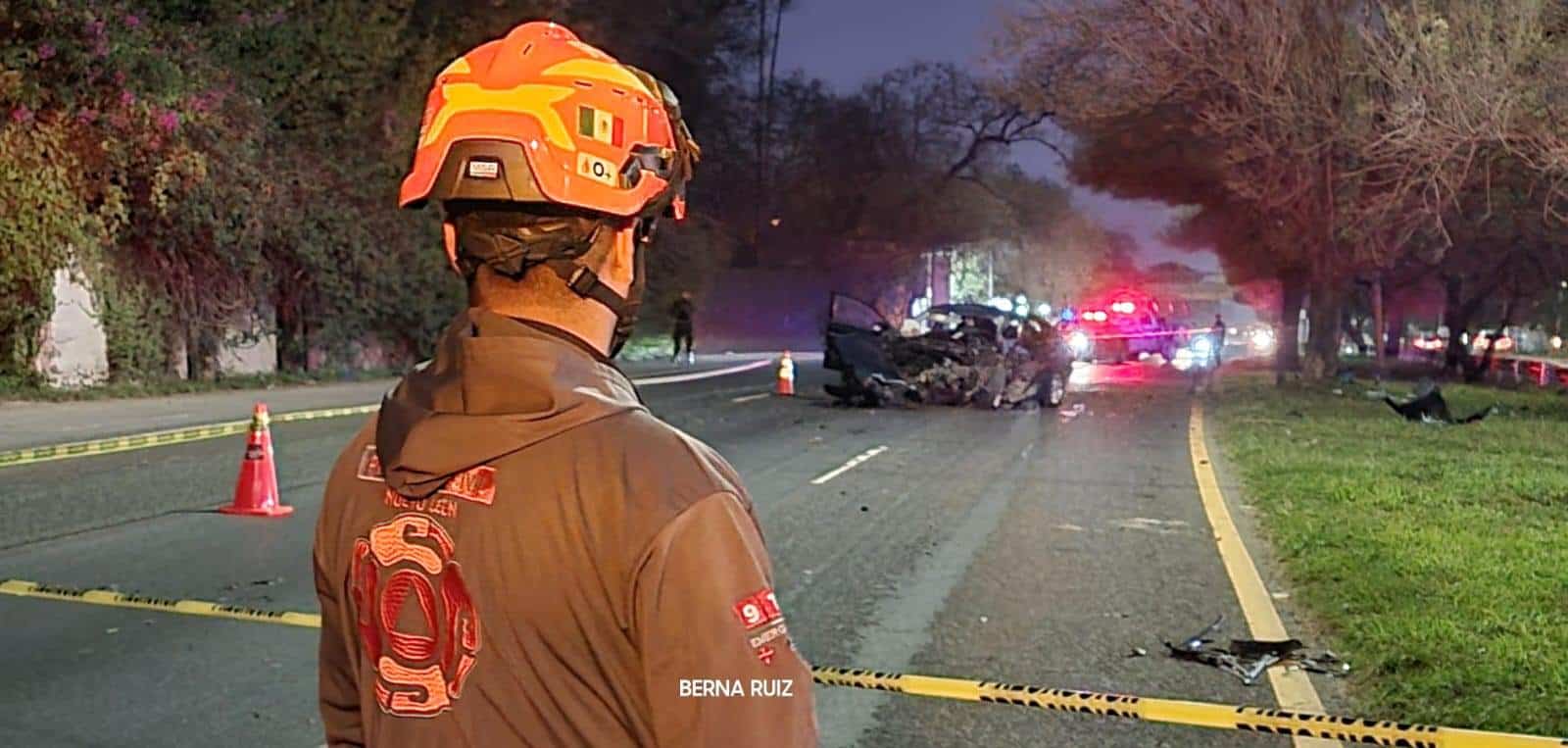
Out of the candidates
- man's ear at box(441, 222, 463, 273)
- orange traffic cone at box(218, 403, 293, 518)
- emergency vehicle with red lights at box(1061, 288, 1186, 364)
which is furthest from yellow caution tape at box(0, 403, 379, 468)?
emergency vehicle with red lights at box(1061, 288, 1186, 364)

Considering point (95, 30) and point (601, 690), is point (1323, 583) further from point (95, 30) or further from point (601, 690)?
point (95, 30)

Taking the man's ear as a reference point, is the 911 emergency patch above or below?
below

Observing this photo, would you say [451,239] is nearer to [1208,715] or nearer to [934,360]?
[1208,715]

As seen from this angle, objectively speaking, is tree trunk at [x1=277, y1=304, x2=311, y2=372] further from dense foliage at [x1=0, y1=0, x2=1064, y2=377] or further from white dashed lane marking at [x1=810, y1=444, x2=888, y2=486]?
white dashed lane marking at [x1=810, y1=444, x2=888, y2=486]

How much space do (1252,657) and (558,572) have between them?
5.38m

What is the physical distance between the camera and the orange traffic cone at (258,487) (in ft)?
33.7

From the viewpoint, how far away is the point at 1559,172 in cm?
1848

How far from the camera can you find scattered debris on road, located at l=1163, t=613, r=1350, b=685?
6.18m

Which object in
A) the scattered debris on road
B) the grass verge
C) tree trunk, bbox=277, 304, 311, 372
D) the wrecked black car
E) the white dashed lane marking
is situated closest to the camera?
the grass verge

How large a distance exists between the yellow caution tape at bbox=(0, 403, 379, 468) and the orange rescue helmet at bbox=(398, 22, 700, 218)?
40.7 ft

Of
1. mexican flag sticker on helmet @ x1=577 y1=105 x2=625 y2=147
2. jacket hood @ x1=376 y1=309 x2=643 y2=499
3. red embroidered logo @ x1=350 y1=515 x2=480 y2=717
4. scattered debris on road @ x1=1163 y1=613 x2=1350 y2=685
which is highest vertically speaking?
mexican flag sticker on helmet @ x1=577 y1=105 x2=625 y2=147

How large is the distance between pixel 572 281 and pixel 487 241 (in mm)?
127

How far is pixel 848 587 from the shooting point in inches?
314

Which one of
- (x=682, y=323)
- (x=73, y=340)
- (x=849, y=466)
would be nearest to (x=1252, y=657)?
(x=849, y=466)
